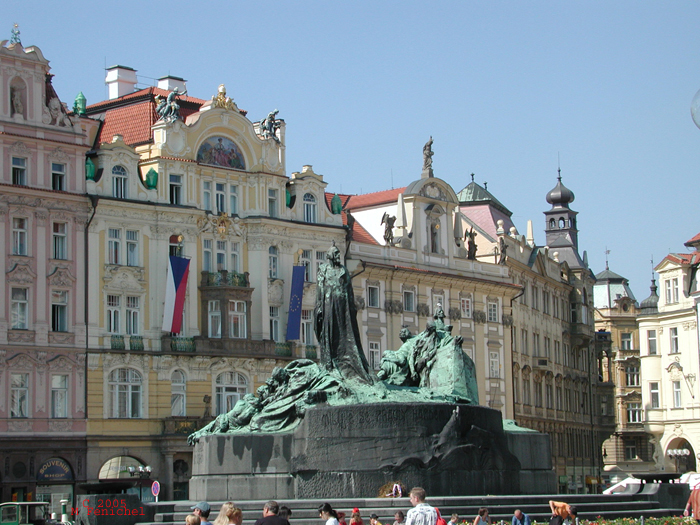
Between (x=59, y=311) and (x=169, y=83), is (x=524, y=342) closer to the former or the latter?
(x=169, y=83)

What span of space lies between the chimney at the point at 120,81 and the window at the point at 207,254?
8818 mm

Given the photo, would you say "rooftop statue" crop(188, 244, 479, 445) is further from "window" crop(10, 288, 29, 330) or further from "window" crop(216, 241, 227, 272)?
"window" crop(216, 241, 227, 272)

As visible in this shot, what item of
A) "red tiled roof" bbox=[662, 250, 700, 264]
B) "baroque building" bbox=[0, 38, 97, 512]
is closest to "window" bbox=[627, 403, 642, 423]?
"red tiled roof" bbox=[662, 250, 700, 264]

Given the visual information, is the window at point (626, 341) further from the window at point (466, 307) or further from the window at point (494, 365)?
the window at point (466, 307)

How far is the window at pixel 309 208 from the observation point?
59062 mm

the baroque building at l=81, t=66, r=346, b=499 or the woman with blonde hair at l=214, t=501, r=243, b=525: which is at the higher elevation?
the baroque building at l=81, t=66, r=346, b=499

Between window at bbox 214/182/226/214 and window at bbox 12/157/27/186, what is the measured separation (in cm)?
839

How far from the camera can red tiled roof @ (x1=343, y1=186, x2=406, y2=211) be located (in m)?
65.9

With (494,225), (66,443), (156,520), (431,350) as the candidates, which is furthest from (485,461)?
(494,225)

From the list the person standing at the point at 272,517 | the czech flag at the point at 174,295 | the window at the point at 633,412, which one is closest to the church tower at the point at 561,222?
the window at the point at 633,412

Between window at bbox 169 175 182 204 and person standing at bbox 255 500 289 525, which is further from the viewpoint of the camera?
window at bbox 169 175 182 204

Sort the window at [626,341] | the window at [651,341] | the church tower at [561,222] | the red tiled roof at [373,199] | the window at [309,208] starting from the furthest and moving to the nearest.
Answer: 1. the window at [626,341]
2. the church tower at [561,222]
3. the window at [651,341]
4. the red tiled roof at [373,199]
5. the window at [309,208]

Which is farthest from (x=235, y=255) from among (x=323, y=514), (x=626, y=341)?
(x=626, y=341)

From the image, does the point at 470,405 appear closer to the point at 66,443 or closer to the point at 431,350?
the point at 431,350
